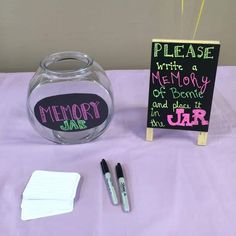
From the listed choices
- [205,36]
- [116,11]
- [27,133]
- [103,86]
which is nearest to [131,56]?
[116,11]

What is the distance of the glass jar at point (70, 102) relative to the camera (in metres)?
0.81

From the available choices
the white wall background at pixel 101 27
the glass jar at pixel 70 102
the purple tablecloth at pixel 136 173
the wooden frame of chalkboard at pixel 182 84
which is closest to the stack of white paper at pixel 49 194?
the purple tablecloth at pixel 136 173

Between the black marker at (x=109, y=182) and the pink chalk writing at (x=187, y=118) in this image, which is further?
the pink chalk writing at (x=187, y=118)

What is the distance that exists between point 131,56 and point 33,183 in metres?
0.76

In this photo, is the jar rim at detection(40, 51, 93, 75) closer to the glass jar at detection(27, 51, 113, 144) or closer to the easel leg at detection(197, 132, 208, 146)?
the glass jar at detection(27, 51, 113, 144)

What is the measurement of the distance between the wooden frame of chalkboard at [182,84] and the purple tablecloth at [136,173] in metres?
0.05

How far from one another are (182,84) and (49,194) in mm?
391

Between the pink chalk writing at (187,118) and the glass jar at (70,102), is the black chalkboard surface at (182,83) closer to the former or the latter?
the pink chalk writing at (187,118)

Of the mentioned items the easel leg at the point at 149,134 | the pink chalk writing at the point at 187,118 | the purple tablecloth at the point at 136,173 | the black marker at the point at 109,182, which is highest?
the pink chalk writing at the point at 187,118

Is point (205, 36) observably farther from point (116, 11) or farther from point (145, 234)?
point (145, 234)

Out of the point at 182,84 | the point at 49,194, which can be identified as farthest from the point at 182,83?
the point at 49,194

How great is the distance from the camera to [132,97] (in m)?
1.04

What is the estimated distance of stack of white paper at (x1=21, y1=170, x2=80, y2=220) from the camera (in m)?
0.63

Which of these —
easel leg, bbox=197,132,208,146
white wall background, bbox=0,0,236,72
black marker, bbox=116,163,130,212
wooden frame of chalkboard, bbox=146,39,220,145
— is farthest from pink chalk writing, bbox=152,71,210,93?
white wall background, bbox=0,0,236,72
